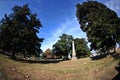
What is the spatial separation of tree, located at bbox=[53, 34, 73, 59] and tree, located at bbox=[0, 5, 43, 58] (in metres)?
35.7

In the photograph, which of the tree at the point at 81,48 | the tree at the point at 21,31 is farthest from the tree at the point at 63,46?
the tree at the point at 21,31

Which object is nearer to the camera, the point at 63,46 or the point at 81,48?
the point at 63,46

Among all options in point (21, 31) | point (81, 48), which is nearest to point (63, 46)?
point (81, 48)

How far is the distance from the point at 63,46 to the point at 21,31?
4087 cm

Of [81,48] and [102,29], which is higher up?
[102,29]

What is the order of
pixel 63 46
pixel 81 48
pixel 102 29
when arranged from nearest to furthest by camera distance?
1. pixel 102 29
2. pixel 63 46
3. pixel 81 48

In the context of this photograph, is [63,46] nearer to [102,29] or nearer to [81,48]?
[81,48]

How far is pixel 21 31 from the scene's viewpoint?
136ft

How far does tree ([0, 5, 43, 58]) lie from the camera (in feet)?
135

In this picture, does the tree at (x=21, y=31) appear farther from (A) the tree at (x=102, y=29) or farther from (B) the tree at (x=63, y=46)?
(B) the tree at (x=63, y=46)

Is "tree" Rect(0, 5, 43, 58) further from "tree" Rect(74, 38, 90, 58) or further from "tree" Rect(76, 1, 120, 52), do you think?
"tree" Rect(74, 38, 90, 58)

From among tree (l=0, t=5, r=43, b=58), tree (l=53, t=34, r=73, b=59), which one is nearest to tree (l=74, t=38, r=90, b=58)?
tree (l=53, t=34, r=73, b=59)

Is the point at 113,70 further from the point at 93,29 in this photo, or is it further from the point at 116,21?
the point at 116,21

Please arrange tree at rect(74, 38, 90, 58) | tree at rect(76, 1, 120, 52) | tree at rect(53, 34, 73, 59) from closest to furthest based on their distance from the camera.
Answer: tree at rect(76, 1, 120, 52) < tree at rect(53, 34, 73, 59) < tree at rect(74, 38, 90, 58)
